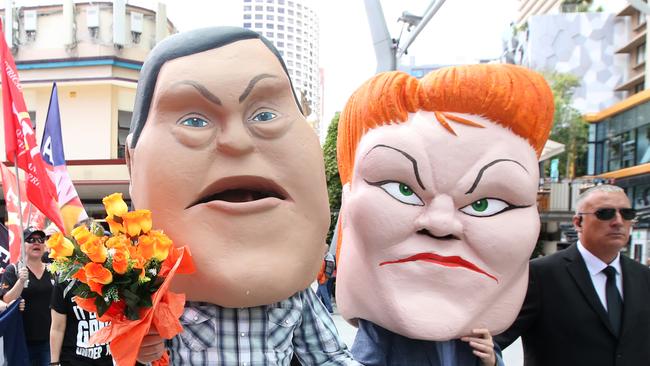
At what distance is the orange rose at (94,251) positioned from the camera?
1.63 m

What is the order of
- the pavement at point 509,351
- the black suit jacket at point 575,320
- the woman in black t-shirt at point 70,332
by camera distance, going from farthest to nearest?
the pavement at point 509,351, the woman in black t-shirt at point 70,332, the black suit jacket at point 575,320

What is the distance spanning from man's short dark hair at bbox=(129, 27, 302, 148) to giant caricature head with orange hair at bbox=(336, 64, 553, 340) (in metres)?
0.78

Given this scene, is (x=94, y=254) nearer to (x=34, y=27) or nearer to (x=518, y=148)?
(x=518, y=148)

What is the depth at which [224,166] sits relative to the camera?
197 cm

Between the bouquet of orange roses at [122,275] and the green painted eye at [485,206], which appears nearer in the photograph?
the bouquet of orange roses at [122,275]

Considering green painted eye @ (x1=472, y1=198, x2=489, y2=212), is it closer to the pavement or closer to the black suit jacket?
the black suit jacket

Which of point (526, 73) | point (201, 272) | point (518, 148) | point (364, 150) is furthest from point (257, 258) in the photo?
point (526, 73)

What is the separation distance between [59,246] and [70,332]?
216 centimetres

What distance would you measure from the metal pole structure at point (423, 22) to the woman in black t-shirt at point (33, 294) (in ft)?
16.7

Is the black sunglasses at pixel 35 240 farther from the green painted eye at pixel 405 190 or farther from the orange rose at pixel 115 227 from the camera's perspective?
the green painted eye at pixel 405 190

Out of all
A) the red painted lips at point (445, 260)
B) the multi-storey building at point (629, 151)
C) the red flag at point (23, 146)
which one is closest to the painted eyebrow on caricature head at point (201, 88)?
the red painted lips at point (445, 260)

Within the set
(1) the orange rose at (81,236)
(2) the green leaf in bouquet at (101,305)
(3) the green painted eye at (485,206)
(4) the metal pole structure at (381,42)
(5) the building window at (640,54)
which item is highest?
(5) the building window at (640,54)

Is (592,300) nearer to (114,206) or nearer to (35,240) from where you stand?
(114,206)

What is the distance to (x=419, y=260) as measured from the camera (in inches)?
94.6
